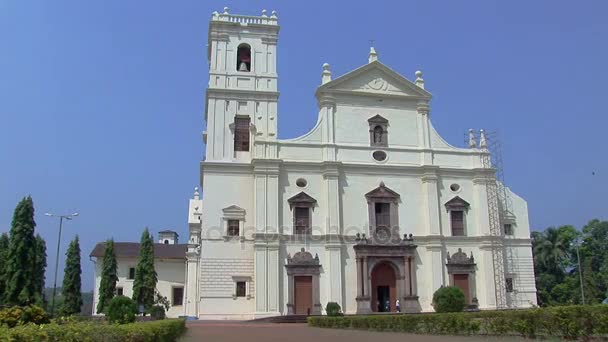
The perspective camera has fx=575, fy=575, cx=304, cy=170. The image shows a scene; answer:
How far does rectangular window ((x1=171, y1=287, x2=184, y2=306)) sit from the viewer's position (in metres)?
53.6

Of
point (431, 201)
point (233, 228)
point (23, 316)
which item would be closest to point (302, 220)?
point (233, 228)

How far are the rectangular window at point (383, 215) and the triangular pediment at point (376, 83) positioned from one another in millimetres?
7583

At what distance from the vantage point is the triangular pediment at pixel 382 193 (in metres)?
36.5

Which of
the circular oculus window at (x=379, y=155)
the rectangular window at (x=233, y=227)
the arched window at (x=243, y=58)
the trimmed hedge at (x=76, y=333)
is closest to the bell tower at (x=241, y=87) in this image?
the arched window at (x=243, y=58)

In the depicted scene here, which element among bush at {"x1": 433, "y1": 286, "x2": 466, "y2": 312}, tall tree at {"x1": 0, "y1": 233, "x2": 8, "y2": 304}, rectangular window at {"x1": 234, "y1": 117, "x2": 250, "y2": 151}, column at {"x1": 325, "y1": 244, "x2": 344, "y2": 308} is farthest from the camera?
tall tree at {"x1": 0, "y1": 233, "x2": 8, "y2": 304}

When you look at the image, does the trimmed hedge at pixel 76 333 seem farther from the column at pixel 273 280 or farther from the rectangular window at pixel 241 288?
the rectangular window at pixel 241 288

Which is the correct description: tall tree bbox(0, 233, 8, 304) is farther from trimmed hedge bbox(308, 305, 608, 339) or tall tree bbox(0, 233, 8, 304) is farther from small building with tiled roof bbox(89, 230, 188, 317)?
trimmed hedge bbox(308, 305, 608, 339)

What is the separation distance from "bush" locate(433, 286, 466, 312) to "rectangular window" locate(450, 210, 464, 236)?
20.6 feet

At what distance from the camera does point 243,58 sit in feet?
127

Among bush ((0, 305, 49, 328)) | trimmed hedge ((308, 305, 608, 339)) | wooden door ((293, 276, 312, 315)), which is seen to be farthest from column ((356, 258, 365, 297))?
bush ((0, 305, 49, 328))

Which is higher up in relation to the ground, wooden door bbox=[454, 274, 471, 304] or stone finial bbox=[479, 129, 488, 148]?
stone finial bbox=[479, 129, 488, 148]

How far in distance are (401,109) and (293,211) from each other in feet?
34.3

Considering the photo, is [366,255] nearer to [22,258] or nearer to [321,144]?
[321,144]

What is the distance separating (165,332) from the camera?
1320 cm
